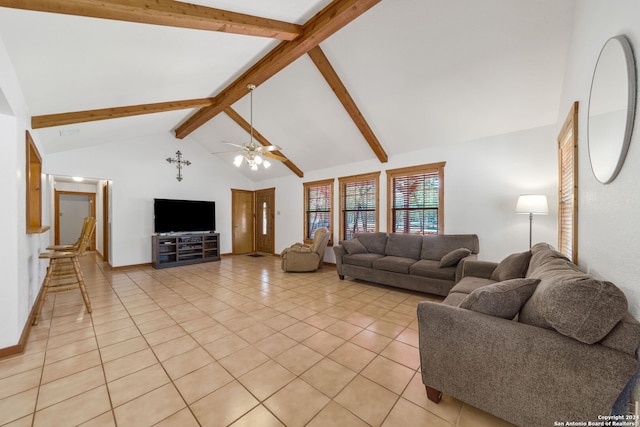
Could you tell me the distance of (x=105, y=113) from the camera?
11.7ft

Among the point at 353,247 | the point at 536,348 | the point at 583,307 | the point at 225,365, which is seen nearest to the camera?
the point at 583,307

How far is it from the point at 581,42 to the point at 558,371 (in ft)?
8.45

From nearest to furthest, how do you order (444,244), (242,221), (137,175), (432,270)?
(432,270) < (444,244) < (137,175) < (242,221)

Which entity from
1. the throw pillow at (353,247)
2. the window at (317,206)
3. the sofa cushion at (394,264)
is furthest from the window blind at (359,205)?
the sofa cushion at (394,264)

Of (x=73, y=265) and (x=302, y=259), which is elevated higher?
(x=73, y=265)

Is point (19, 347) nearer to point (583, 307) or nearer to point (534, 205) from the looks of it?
point (583, 307)

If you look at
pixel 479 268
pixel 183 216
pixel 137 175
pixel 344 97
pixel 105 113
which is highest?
pixel 344 97

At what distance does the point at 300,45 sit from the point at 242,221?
5906mm

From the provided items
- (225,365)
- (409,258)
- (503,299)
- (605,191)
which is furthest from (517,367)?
(409,258)

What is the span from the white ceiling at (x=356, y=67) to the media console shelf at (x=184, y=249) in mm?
2525

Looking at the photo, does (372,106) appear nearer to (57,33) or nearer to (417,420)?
(57,33)

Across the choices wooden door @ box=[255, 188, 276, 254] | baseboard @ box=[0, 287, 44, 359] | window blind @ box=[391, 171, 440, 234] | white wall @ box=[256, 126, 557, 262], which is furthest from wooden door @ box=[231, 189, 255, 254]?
white wall @ box=[256, 126, 557, 262]

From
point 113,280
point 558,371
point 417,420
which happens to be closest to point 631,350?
point 558,371

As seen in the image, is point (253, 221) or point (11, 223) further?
point (253, 221)
